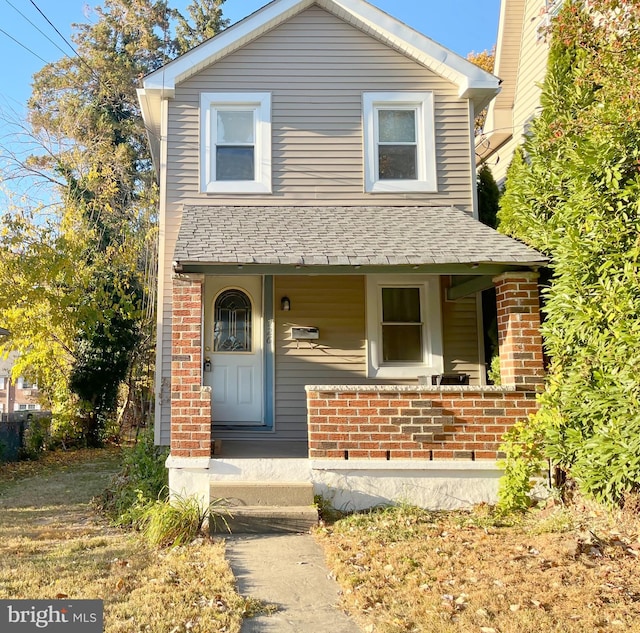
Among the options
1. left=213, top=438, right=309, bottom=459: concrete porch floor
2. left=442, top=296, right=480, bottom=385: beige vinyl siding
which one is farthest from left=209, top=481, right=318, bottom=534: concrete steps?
left=442, top=296, right=480, bottom=385: beige vinyl siding

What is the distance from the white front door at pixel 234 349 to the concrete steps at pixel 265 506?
2.17m

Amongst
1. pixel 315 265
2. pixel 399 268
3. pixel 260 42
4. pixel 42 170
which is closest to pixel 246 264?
pixel 315 265

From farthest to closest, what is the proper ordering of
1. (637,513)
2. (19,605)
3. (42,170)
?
(42,170)
(637,513)
(19,605)

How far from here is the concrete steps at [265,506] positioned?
5824 mm

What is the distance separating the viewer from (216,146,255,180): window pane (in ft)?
28.6

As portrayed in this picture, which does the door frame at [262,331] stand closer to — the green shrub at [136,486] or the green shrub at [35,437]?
the green shrub at [136,486]

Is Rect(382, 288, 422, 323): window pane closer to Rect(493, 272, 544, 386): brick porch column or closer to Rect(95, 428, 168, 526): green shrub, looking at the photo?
Rect(493, 272, 544, 386): brick porch column

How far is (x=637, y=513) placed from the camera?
5109 mm

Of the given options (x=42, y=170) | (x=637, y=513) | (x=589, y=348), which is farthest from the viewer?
(x=42, y=170)

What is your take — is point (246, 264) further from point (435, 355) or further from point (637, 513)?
point (637, 513)

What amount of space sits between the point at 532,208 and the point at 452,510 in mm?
3604

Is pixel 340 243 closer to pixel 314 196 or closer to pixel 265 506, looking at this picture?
pixel 314 196

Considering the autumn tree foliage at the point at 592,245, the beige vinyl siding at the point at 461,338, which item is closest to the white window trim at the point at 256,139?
the beige vinyl siding at the point at 461,338

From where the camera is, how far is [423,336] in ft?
28.0
